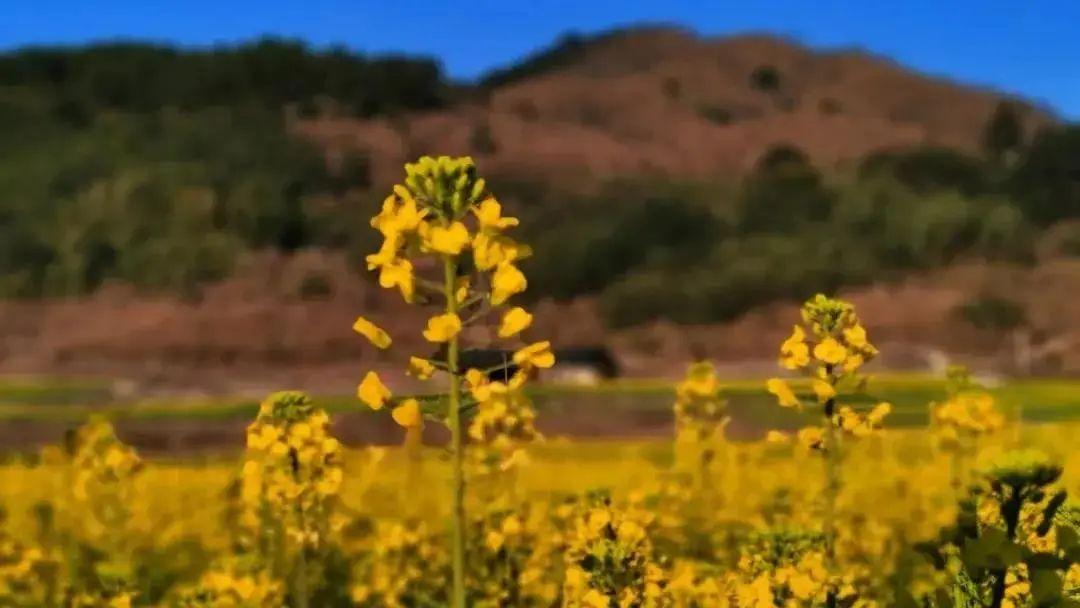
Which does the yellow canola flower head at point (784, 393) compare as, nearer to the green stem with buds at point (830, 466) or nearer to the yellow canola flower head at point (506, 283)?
the green stem with buds at point (830, 466)

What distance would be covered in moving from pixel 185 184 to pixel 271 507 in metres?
59.5

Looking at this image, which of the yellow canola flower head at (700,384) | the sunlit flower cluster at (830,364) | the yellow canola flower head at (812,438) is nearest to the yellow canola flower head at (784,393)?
the sunlit flower cluster at (830,364)

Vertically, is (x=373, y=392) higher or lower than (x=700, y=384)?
lower

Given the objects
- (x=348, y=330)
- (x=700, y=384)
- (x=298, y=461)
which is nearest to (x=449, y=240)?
(x=298, y=461)

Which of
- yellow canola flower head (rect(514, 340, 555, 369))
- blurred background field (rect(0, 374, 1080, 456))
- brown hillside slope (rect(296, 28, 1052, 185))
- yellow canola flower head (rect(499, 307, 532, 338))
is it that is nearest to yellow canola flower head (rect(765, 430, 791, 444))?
yellow canola flower head (rect(514, 340, 555, 369))

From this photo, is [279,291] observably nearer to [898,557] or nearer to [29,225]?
[29,225]

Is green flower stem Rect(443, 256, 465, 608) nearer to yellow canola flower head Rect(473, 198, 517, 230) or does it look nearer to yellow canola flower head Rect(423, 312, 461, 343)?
yellow canola flower head Rect(423, 312, 461, 343)

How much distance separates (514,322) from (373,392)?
327mm

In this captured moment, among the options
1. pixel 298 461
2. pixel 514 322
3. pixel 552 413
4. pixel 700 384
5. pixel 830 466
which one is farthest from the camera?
pixel 552 413

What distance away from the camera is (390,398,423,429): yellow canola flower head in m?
2.55

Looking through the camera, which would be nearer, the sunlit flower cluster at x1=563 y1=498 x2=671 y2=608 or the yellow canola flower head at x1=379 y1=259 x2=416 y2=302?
the yellow canola flower head at x1=379 y1=259 x2=416 y2=302

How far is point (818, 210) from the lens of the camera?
200ft

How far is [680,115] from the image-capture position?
83.4 meters

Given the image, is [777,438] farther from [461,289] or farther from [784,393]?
[461,289]
